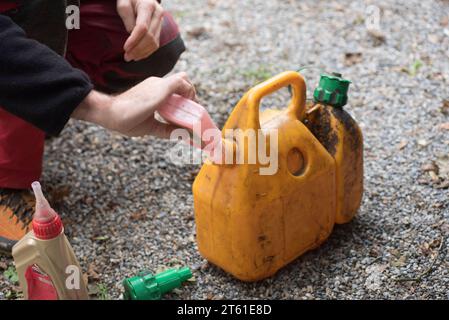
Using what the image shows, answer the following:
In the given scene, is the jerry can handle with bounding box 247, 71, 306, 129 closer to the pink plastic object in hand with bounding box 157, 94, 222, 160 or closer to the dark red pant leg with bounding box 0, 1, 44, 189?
the pink plastic object in hand with bounding box 157, 94, 222, 160

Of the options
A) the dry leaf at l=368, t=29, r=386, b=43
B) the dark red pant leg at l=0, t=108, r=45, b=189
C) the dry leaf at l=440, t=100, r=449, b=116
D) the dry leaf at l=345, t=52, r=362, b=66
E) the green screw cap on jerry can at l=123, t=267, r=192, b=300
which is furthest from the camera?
the dry leaf at l=368, t=29, r=386, b=43

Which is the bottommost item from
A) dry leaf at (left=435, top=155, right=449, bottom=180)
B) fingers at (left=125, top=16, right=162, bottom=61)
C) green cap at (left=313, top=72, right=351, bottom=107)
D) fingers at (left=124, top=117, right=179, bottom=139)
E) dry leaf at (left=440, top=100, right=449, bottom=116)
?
dry leaf at (left=435, top=155, right=449, bottom=180)

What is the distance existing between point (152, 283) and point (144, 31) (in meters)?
0.56

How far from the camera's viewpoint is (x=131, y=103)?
1214 millimetres

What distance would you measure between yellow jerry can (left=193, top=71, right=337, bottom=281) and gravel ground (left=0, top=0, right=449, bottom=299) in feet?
0.26

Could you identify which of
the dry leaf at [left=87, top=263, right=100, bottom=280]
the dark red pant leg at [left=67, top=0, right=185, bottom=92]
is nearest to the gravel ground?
the dry leaf at [left=87, top=263, right=100, bottom=280]

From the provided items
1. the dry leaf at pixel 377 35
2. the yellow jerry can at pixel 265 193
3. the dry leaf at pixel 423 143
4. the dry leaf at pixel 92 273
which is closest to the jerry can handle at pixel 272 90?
the yellow jerry can at pixel 265 193

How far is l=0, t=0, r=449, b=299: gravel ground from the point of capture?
1556mm

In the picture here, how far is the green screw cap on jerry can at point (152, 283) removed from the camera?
1.46m

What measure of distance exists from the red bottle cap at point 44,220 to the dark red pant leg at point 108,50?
2.07ft

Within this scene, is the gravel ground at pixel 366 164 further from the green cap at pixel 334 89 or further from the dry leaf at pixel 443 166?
the green cap at pixel 334 89

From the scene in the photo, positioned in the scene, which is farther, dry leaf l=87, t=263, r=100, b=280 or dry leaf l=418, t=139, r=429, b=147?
dry leaf l=418, t=139, r=429, b=147

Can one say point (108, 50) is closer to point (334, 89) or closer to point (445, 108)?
point (334, 89)
